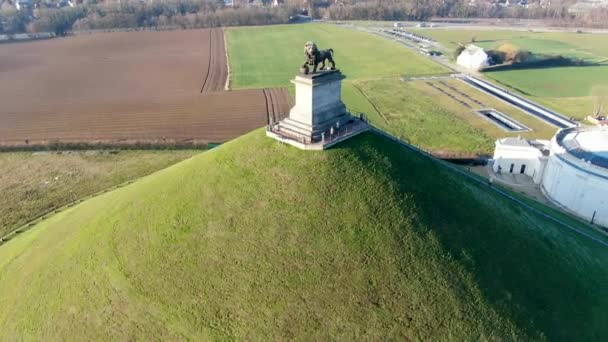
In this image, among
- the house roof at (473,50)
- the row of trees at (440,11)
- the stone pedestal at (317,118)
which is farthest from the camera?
the row of trees at (440,11)

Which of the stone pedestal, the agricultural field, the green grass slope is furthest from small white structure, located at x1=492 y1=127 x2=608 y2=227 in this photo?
the stone pedestal

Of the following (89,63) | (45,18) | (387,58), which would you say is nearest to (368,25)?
(387,58)

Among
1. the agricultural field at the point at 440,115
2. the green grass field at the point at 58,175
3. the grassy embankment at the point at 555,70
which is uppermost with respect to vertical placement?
the grassy embankment at the point at 555,70

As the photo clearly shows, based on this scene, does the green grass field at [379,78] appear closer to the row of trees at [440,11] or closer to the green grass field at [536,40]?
the row of trees at [440,11]

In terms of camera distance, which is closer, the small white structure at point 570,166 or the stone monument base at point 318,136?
the stone monument base at point 318,136

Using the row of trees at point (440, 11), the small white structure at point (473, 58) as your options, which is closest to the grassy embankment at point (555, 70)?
the small white structure at point (473, 58)
